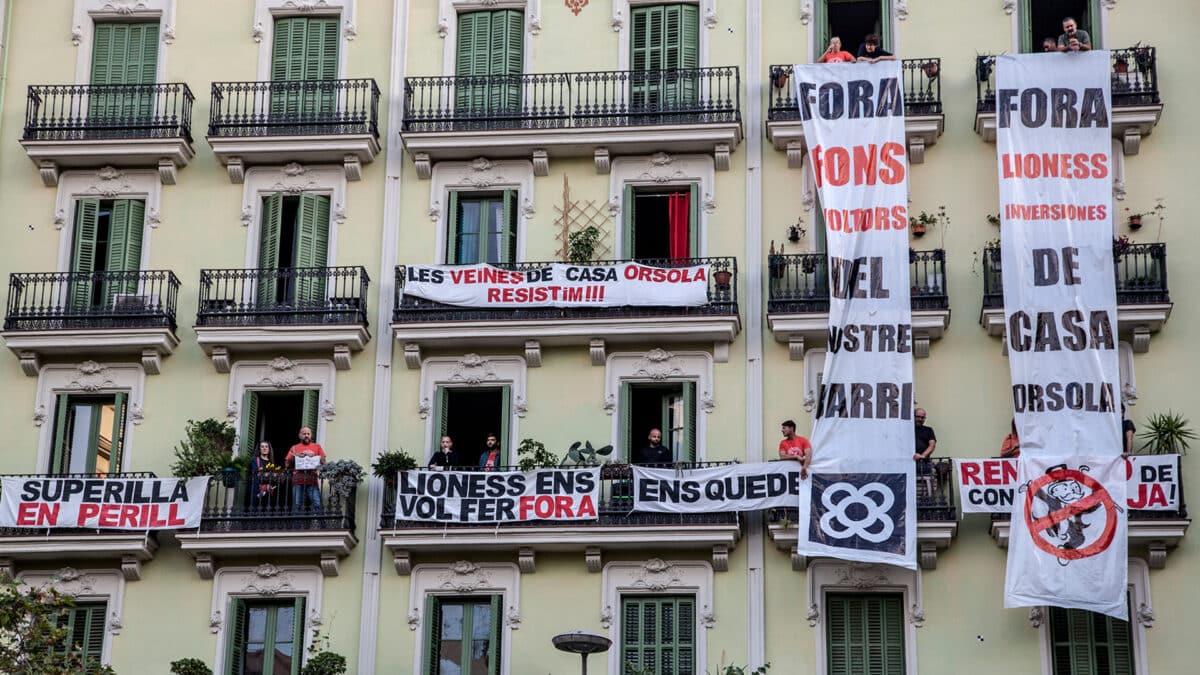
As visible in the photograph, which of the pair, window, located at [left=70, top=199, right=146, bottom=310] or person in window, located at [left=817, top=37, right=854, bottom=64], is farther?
window, located at [left=70, top=199, right=146, bottom=310]

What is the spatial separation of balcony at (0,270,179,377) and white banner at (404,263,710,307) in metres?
4.44

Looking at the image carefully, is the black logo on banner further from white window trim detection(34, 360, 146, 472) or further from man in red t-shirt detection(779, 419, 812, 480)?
white window trim detection(34, 360, 146, 472)

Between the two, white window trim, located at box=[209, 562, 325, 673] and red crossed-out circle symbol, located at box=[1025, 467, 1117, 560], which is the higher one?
red crossed-out circle symbol, located at box=[1025, 467, 1117, 560]

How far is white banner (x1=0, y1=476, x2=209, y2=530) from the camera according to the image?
39.5 meters

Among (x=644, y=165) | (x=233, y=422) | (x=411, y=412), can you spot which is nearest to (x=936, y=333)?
(x=644, y=165)

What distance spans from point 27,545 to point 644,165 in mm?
12402

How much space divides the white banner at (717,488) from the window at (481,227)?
210 inches

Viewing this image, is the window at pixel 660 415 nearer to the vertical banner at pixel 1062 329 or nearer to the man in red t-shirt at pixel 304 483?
the man in red t-shirt at pixel 304 483

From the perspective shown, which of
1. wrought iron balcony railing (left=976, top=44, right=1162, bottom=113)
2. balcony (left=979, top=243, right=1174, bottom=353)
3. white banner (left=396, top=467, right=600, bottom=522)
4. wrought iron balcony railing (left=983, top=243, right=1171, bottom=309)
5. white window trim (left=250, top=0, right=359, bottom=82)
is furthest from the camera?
white window trim (left=250, top=0, right=359, bottom=82)

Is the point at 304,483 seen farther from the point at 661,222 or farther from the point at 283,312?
the point at 661,222

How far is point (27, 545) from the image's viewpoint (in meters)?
39.5

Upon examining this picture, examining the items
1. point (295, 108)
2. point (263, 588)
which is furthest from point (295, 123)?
point (263, 588)

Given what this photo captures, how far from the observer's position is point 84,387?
4131 centimetres

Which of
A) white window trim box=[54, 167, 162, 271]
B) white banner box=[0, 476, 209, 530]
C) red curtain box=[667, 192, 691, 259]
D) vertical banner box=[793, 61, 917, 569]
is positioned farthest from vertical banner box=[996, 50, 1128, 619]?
white window trim box=[54, 167, 162, 271]
